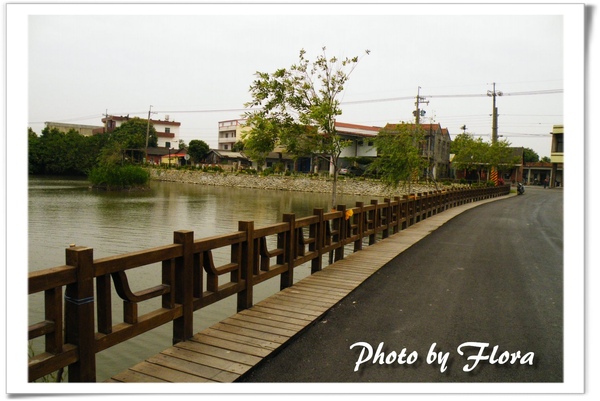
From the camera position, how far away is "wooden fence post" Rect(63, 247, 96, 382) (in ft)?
11.1

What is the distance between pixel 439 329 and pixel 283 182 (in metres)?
46.9

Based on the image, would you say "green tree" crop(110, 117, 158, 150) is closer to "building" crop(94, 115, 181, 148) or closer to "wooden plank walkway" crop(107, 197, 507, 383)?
"building" crop(94, 115, 181, 148)

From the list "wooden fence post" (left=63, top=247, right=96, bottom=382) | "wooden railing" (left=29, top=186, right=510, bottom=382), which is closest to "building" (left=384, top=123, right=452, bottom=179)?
"wooden railing" (left=29, top=186, right=510, bottom=382)

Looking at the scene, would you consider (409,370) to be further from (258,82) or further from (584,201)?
(258,82)

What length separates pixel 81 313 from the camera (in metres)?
3.43

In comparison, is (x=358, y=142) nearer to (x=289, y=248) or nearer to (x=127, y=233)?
(x=127, y=233)

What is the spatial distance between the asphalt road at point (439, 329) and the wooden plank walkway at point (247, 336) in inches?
5.0

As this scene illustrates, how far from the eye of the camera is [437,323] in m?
5.14

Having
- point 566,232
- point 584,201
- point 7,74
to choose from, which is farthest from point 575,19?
point 7,74

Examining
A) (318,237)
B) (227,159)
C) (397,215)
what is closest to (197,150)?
(227,159)

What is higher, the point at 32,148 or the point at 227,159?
the point at 227,159

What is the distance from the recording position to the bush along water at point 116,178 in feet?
133

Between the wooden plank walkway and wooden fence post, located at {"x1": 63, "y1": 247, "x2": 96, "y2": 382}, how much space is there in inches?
10.1

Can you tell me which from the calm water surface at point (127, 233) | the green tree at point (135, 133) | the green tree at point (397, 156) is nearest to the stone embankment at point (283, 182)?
the green tree at point (135, 133)
